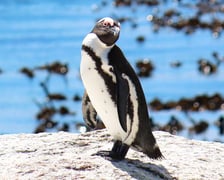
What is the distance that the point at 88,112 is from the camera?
2361 mm

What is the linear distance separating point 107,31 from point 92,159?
12.4 inches

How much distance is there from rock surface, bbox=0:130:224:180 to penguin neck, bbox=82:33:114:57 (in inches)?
10.3

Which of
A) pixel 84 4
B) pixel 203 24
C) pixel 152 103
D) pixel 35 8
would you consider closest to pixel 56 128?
pixel 152 103

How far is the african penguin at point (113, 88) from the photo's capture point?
211 cm

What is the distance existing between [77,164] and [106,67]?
24 centimetres

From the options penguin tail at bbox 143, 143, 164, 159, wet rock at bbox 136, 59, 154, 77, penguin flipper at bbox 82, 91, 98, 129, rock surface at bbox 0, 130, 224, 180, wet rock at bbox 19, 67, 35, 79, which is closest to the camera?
rock surface at bbox 0, 130, 224, 180

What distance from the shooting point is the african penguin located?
211 centimetres

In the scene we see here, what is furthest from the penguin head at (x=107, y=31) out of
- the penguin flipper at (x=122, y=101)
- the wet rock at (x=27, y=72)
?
the wet rock at (x=27, y=72)

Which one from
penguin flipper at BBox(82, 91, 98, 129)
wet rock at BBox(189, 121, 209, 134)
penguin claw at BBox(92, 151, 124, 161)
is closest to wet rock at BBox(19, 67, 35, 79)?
wet rock at BBox(189, 121, 209, 134)

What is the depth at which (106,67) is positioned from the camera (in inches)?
83.4

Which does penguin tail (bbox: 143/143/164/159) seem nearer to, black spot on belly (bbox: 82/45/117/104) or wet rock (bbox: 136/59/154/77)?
black spot on belly (bbox: 82/45/117/104)

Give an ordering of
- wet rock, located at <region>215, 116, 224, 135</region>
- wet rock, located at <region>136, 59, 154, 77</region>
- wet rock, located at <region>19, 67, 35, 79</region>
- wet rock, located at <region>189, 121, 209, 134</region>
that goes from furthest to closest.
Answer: wet rock, located at <region>136, 59, 154, 77</region> → wet rock, located at <region>19, 67, 35, 79</region> → wet rock, located at <region>189, 121, 209, 134</region> → wet rock, located at <region>215, 116, 224, 135</region>

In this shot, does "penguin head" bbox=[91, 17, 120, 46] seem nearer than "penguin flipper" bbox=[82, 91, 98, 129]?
Yes

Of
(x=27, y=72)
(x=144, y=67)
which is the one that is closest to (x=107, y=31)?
(x=27, y=72)
